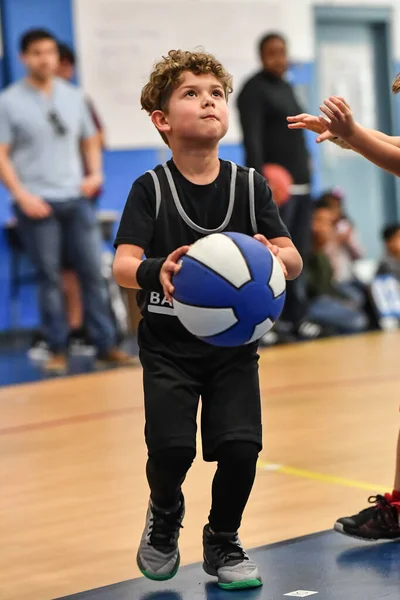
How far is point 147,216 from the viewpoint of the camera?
3084 mm

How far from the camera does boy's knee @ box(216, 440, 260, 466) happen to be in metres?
3.03

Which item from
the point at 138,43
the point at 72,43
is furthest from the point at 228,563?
the point at 138,43

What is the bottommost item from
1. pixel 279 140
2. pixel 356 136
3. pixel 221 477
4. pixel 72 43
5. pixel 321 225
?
pixel 221 477

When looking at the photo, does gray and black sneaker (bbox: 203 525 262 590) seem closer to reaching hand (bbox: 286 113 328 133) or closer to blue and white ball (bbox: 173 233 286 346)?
blue and white ball (bbox: 173 233 286 346)

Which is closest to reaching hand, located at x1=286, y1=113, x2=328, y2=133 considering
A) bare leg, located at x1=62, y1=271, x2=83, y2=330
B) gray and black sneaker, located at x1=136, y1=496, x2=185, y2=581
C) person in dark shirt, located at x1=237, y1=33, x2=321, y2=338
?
gray and black sneaker, located at x1=136, y1=496, x2=185, y2=581

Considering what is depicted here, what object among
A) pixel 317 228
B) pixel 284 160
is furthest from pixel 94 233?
pixel 317 228

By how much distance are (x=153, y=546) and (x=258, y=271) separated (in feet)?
2.73

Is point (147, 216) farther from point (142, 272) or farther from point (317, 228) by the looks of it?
point (317, 228)

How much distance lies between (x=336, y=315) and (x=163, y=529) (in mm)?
6613

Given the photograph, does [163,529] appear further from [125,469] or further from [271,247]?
[125,469]

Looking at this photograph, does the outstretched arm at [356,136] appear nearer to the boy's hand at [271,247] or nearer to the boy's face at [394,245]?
the boy's hand at [271,247]

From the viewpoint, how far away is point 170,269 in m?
2.86

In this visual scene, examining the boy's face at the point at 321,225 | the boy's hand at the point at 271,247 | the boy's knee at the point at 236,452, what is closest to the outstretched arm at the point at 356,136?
the boy's hand at the point at 271,247

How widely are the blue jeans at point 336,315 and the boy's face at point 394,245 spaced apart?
3.18 ft
